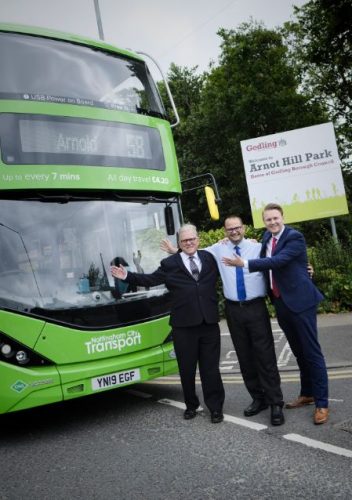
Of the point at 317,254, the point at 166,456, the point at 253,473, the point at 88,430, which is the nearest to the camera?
the point at 253,473

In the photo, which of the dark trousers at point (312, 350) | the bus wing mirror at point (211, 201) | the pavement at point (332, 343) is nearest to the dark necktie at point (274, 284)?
the dark trousers at point (312, 350)

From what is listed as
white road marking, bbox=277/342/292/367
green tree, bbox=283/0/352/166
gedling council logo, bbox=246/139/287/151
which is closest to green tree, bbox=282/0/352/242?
green tree, bbox=283/0/352/166

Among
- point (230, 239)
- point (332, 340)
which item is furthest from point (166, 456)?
point (332, 340)

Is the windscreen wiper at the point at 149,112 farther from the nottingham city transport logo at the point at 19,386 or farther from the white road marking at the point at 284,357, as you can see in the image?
the white road marking at the point at 284,357

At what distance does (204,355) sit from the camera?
5309 millimetres

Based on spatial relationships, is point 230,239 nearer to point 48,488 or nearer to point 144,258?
point 144,258

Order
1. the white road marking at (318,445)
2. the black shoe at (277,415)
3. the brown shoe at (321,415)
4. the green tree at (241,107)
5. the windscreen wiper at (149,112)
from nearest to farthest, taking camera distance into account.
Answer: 1. the white road marking at (318,445)
2. the brown shoe at (321,415)
3. the black shoe at (277,415)
4. the windscreen wiper at (149,112)
5. the green tree at (241,107)

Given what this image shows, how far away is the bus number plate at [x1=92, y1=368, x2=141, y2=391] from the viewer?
5238 millimetres

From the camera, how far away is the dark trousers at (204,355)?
524cm

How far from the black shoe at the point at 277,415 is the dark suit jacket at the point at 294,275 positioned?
0.93 m

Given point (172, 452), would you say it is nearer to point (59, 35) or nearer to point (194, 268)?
point (194, 268)

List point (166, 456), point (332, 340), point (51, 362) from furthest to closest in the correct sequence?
point (332, 340), point (51, 362), point (166, 456)

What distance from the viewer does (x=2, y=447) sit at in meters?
5.08

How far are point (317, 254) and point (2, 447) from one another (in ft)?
27.5
